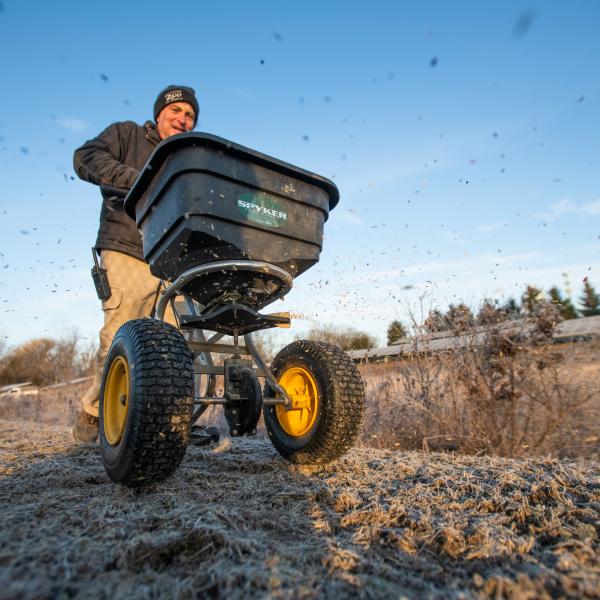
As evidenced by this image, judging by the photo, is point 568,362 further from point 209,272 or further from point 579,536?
point 209,272

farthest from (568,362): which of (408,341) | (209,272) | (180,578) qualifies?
(180,578)

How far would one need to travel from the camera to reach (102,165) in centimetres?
266

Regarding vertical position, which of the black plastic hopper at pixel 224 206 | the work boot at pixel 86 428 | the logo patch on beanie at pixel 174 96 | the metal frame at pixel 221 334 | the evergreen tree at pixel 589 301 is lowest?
the work boot at pixel 86 428

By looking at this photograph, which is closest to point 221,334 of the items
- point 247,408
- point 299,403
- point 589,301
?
point 247,408

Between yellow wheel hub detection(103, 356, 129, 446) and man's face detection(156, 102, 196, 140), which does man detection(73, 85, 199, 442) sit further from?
yellow wheel hub detection(103, 356, 129, 446)

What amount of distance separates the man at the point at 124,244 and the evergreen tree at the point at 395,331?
2.28m

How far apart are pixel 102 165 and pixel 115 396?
4.75 feet

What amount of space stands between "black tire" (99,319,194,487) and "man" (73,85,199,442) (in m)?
1.51

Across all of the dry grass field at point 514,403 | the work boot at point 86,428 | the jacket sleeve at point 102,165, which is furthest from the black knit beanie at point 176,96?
the dry grass field at point 514,403

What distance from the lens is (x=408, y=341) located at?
4176 mm

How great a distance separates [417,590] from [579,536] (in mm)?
563

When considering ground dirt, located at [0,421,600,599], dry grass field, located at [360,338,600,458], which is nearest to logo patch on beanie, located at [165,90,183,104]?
ground dirt, located at [0,421,600,599]

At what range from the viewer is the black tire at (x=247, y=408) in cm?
225

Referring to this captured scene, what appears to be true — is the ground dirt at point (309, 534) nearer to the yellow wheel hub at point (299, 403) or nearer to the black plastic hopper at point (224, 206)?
the yellow wheel hub at point (299, 403)
